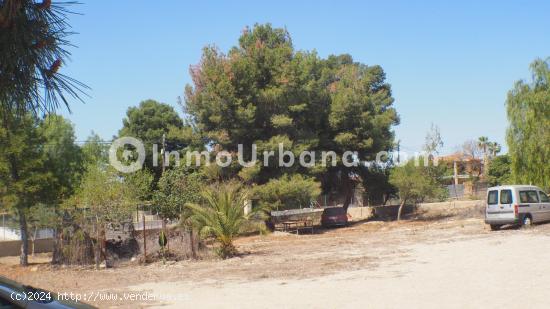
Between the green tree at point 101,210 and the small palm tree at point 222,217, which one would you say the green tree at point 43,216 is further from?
the small palm tree at point 222,217

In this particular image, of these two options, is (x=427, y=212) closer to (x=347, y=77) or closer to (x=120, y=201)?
(x=347, y=77)

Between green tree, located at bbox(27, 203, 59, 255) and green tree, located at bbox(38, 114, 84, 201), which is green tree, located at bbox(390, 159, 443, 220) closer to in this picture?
green tree, located at bbox(38, 114, 84, 201)

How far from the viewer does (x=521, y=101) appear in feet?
112

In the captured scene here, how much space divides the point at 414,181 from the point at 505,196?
13.6 metres

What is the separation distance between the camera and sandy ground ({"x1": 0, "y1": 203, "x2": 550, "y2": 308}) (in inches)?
418

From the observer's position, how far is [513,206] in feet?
82.4

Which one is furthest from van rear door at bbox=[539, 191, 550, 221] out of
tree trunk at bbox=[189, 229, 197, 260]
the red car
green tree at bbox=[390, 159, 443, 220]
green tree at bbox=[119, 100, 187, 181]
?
green tree at bbox=[119, 100, 187, 181]

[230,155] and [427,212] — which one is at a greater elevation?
[230,155]

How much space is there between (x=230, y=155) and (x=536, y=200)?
59.3 ft

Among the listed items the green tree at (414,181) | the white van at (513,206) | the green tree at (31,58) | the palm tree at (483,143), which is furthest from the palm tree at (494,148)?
the green tree at (31,58)

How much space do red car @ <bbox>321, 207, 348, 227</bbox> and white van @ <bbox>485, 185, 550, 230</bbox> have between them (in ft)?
45.7

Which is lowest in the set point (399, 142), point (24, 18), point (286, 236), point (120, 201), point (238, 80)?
point (286, 236)

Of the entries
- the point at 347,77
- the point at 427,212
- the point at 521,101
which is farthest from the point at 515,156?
the point at 347,77

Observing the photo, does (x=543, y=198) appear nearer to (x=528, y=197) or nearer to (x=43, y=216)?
(x=528, y=197)
